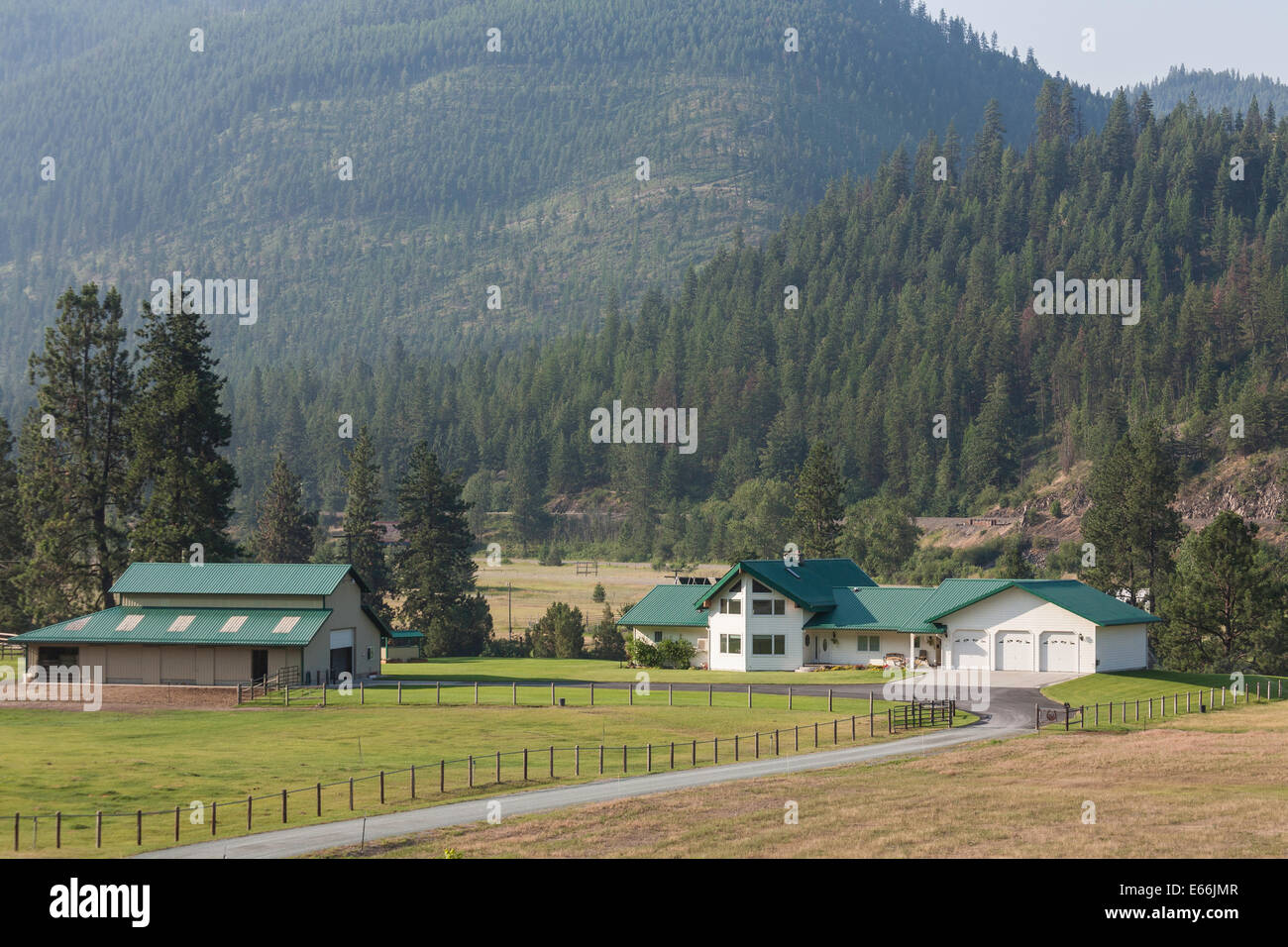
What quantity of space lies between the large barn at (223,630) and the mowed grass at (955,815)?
145ft

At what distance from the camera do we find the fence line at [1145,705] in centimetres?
5906

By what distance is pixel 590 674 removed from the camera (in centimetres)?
8862

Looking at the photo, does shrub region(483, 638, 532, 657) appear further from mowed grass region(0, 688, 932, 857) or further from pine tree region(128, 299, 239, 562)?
mowed grass region(0, 688, 932, 857)

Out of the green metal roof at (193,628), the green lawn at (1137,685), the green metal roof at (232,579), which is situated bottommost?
the green lawn at (1137,685)

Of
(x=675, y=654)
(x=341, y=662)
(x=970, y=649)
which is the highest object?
(x=970, y=649)

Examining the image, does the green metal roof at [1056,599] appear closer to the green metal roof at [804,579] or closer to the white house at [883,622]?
the white house at [883,622]

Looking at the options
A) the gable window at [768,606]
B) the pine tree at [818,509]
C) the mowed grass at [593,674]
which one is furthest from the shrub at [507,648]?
the gable window at [768,606]

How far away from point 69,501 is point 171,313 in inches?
594

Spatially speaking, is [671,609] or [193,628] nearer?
[193,628]

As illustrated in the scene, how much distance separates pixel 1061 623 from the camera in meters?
84.8

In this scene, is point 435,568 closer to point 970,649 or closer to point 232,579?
point 232,579

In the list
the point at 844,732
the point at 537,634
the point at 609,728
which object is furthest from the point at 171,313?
the point at 844,732

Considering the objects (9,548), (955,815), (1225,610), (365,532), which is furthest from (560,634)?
(955,815)

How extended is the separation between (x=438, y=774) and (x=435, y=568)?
243 feet
